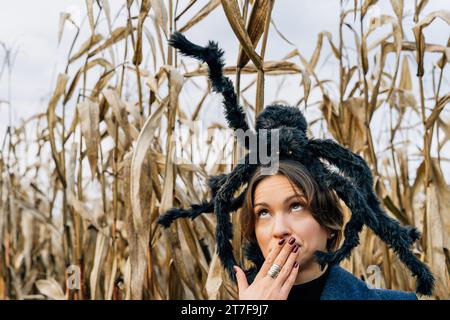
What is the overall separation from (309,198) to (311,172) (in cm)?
5

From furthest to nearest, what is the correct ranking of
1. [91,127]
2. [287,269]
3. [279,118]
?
[91,127] → [279,118] → [287,269]

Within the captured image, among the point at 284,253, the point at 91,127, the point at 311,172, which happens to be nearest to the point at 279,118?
the point at 311,172

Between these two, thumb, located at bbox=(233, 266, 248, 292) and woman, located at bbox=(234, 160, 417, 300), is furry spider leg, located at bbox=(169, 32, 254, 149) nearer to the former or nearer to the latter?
woman, located at bbox=(234, 160, 417, 300)

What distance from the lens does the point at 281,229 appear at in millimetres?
768

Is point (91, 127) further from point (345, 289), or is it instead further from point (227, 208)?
point (345, 289)

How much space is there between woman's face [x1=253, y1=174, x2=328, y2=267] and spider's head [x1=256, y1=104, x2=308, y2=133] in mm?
89

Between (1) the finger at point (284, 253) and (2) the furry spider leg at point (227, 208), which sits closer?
(1) the finger at point (284, 253)

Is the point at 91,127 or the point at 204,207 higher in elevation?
the point at 91,127

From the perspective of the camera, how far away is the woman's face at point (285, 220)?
0.78 metres

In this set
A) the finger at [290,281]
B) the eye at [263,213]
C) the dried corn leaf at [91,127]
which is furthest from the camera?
the dried corn leaf at [91,127]

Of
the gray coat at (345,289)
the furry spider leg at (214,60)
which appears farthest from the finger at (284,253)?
the furry spider leg at (214,60)

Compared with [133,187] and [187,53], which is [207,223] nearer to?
[133,187]

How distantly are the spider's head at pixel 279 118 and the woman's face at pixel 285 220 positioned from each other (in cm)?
9

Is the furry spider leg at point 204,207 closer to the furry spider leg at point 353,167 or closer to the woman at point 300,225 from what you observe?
the woman at point 300,225
